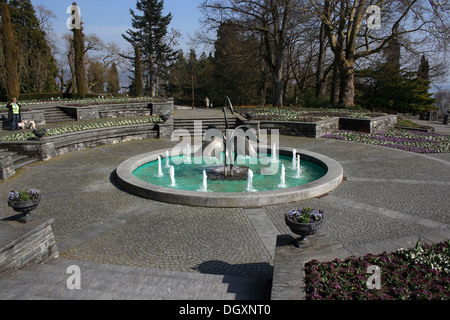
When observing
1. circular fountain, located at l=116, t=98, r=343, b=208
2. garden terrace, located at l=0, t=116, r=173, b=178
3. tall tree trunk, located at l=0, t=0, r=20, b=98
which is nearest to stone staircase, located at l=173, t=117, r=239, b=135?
garden terrace, located at l=0, t=116, r=173, b=178

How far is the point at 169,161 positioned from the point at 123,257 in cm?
779

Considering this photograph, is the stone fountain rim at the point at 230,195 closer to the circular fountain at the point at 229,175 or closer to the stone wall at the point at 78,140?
the circular fountain at the point at 229,175

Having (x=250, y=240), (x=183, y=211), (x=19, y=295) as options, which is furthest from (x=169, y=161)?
(x=19, y=295)

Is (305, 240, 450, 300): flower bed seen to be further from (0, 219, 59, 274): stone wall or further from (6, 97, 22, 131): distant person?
(6, 97, 22, 131): distant person

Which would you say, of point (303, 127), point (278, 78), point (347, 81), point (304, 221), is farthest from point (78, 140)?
point (278, 78)

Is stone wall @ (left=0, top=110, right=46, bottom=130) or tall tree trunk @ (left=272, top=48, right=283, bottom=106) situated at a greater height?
tall tree trunk @ (left=272, top=48, right=283, bottom=106)

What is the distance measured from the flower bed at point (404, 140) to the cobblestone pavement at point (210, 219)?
3.80 m

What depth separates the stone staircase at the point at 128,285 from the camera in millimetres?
4184

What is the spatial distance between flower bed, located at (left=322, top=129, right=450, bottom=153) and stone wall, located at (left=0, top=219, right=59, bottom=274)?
14.8 metres

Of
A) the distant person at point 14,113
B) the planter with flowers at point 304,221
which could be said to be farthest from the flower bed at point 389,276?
the distant person at point 14,113

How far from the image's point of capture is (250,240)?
6402 mm

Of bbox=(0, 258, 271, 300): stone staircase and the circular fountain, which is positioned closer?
bbox=(0, 258, 271, 300): stone staircase

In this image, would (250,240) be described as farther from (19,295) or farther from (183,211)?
(19,295)

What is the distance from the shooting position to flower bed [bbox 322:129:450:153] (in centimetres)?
1510
